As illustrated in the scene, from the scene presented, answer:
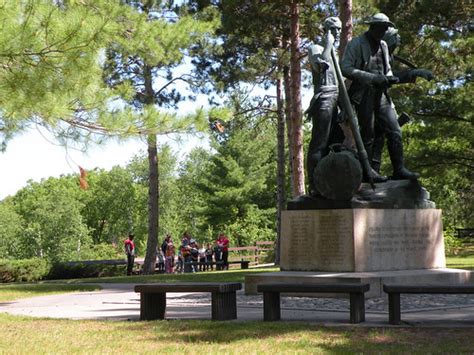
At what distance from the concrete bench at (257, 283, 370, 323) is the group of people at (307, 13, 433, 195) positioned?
3.16 meters

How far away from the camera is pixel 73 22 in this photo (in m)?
9.02

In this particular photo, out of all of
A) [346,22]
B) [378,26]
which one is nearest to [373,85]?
[378,26]

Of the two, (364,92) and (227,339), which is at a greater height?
(364,92)

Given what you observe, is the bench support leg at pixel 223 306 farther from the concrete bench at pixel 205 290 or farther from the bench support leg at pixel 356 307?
the bench support leg at pixel 356 307

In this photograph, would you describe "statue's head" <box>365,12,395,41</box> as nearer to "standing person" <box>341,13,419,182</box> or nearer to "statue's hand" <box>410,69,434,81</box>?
"standing person" <box>341,13,419,182</box>

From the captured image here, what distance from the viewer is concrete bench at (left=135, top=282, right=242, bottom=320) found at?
8.96m

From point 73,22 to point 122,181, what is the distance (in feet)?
201

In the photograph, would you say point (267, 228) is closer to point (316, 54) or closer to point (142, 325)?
point (316, 54)

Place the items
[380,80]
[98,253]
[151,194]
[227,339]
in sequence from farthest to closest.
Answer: [98,253]
[151,194]
[380,80]
[227,339]

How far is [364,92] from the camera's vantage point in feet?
39.9

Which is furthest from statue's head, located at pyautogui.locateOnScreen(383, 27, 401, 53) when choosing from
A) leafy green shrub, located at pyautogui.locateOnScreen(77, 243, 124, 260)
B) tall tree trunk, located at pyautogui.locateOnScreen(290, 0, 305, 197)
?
leafy green shrub, located at pyautogui.locateOnScreen(77, 243, 124, 260)

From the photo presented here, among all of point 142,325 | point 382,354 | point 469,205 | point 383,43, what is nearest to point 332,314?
point 142,325

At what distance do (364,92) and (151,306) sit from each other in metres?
4.91

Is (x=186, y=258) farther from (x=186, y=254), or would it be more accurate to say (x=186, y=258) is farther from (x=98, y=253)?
(x=98, y=253)
